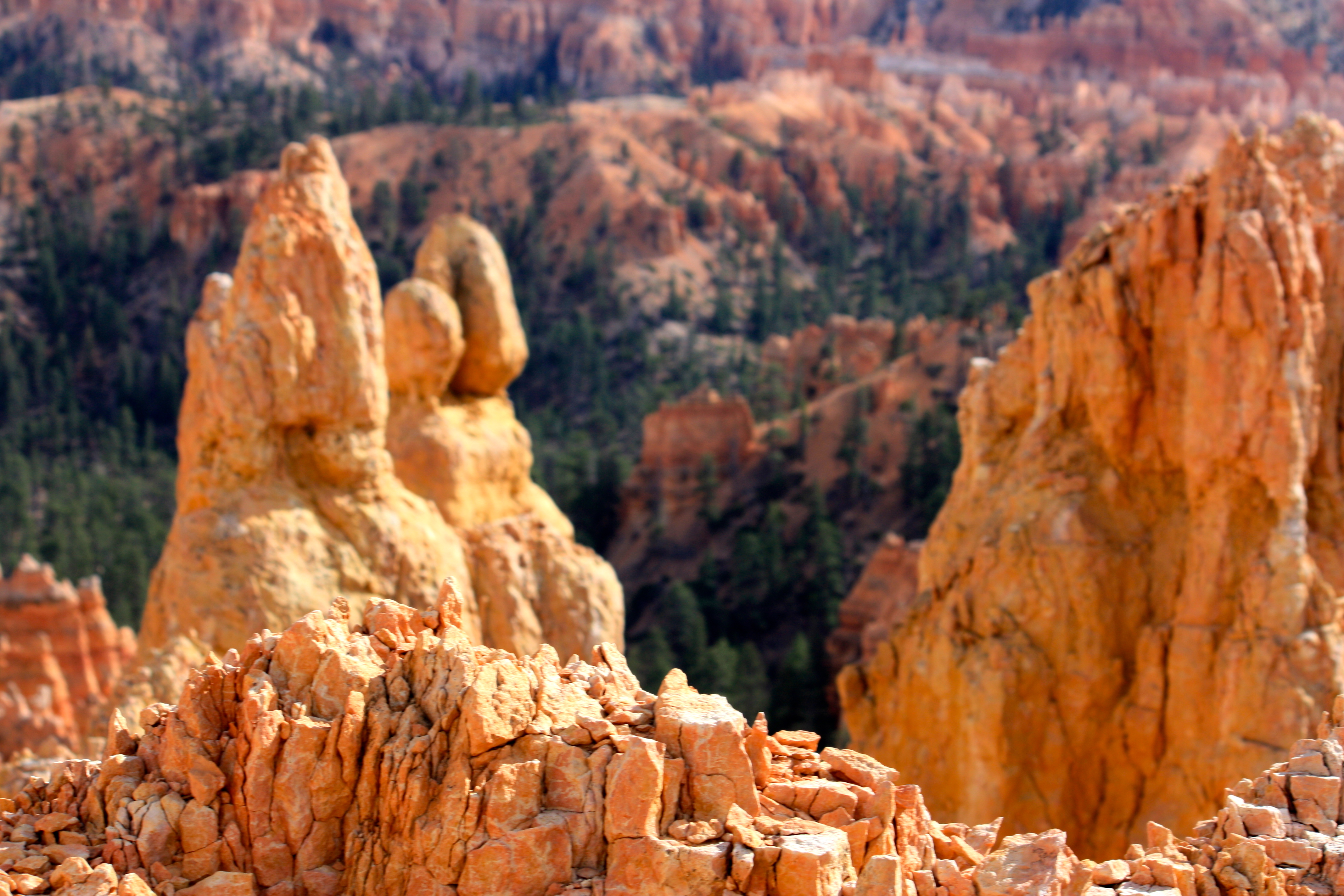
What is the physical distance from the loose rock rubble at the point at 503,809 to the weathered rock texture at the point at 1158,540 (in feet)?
23.5

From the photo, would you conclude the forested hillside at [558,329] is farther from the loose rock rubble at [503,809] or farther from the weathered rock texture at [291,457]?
the loose rock rubble at [503,809]

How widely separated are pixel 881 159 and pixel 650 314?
42.2 meters

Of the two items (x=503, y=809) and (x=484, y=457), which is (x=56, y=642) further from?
(x=503, y=809)

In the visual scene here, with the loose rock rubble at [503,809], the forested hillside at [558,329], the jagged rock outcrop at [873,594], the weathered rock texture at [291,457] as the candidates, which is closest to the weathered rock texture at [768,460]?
the forested hillside at [558,329]

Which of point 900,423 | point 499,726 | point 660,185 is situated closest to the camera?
point 499,726

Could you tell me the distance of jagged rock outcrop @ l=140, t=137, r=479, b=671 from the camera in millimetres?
16438

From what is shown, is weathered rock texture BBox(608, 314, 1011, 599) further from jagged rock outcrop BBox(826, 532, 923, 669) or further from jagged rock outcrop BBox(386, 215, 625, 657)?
jagged rock outcrop BBox(386, 215, 625, 657)

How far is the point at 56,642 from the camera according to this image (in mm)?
38562

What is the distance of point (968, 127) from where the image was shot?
159875 millimetres

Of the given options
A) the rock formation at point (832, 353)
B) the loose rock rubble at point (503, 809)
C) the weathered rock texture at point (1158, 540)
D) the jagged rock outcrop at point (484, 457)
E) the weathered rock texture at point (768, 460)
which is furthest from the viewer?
the rock formation at point (832, 353)

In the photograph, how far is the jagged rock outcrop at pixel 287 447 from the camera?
16.4 meters

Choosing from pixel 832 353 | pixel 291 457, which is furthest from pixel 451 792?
pixel 832 353

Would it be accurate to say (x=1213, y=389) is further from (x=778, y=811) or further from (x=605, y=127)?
(x=605, y=127)

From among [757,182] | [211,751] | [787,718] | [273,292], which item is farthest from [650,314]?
[211,751]
